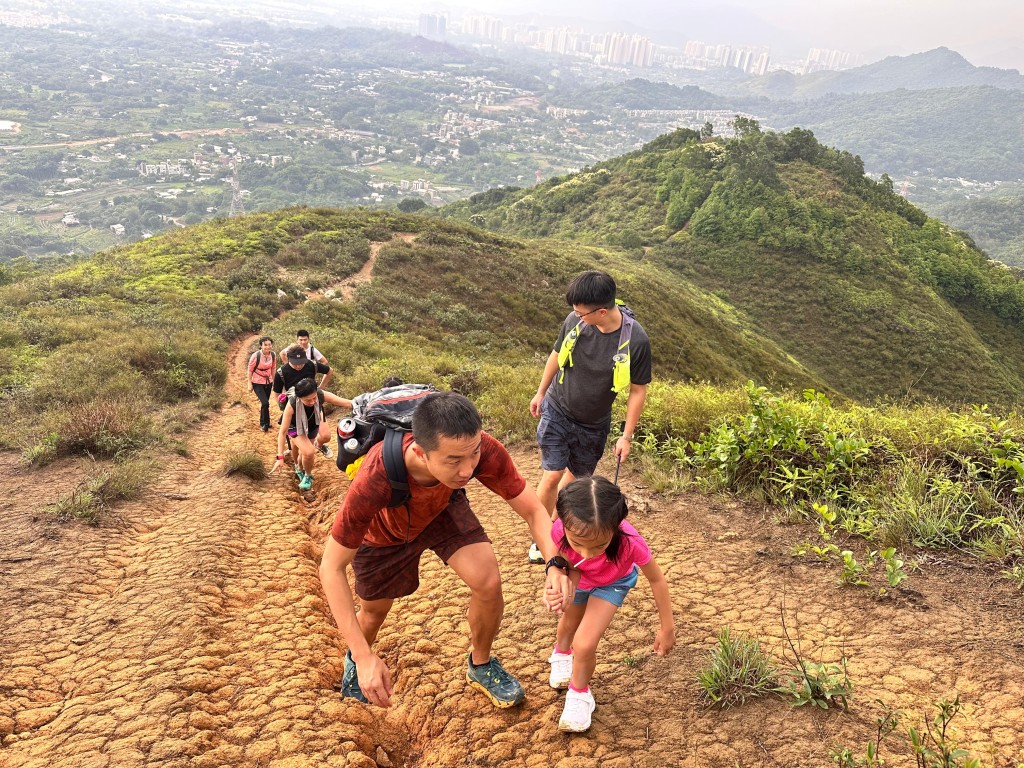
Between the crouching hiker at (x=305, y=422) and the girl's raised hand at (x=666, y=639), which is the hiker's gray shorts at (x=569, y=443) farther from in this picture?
the crouching hiker at (x=305, y=422)

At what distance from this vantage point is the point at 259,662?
3131 mm

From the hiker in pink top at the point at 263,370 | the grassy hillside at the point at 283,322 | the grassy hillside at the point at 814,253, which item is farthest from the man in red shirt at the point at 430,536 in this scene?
the grassy hillside at the point at 814,253

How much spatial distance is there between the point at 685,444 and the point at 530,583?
2.26 meters

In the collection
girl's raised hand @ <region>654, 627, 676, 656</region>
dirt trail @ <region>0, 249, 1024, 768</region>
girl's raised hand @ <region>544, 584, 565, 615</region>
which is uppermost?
girl's raised hand @ <region>544, 584, 565, 615</region>

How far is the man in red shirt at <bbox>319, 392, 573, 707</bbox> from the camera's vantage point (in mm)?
2000

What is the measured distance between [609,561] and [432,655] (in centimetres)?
148

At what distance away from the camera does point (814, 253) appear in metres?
39.0

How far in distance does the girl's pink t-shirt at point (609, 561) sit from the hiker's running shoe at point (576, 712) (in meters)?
0.53

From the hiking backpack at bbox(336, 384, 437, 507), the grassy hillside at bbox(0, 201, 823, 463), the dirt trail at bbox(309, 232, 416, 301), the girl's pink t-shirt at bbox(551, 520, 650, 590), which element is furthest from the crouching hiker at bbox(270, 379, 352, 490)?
the dirt trail at bbox(309, 232, 416, 301)

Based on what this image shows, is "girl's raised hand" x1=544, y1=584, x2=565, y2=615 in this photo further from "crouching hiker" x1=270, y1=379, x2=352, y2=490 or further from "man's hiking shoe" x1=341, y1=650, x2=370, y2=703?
"crouching hiker" x1=270, y1=379, x2=352, y2=490

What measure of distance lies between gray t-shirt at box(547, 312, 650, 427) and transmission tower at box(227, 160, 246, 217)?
3206 inches

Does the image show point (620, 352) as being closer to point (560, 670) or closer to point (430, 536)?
point (430, 536)

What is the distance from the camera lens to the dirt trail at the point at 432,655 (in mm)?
2350

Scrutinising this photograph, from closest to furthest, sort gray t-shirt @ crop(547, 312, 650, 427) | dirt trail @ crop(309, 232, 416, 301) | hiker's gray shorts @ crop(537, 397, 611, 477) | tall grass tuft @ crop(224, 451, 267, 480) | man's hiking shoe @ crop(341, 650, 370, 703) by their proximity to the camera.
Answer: man's hiking shoe @ crop(341, 650, 370, 703)
gray t-shirt @ crop(547, 312, 650, 427)
hiker's gray shorts @ crop(537, 397, 611, 477)
tall grass tuft @ crop(224, 451, 267, 480)
dirt trail @ crop(309, 232, 416, 301)
